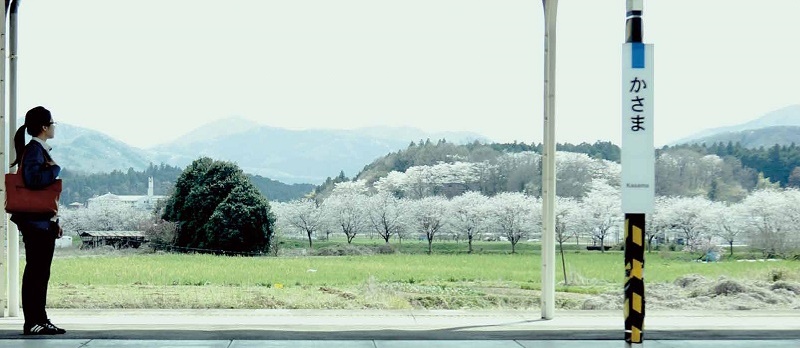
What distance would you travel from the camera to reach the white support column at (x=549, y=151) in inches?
267

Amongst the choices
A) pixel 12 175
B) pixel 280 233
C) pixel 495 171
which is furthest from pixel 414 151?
pixel 12 175

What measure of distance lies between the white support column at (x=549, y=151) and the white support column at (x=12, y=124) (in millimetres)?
3662

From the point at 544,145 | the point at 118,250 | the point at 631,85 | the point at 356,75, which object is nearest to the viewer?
the point at 631,85

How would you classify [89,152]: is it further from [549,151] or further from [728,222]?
[728,222]

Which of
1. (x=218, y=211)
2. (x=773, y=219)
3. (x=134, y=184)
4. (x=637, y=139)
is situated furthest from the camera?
(x=773, y=219)

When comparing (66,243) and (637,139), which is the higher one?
(637,139)

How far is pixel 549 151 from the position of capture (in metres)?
6.79

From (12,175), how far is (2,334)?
984 mm

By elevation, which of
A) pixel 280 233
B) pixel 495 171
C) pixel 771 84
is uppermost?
pixel 771 84

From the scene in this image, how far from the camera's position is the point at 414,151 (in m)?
9.47

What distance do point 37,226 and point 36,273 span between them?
11.9 inches

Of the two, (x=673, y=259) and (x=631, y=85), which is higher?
(x=631, y=85)

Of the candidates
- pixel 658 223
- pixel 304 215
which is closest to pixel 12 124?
pixel 304 215

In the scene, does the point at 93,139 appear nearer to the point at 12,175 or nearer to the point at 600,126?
the point at 12,175
